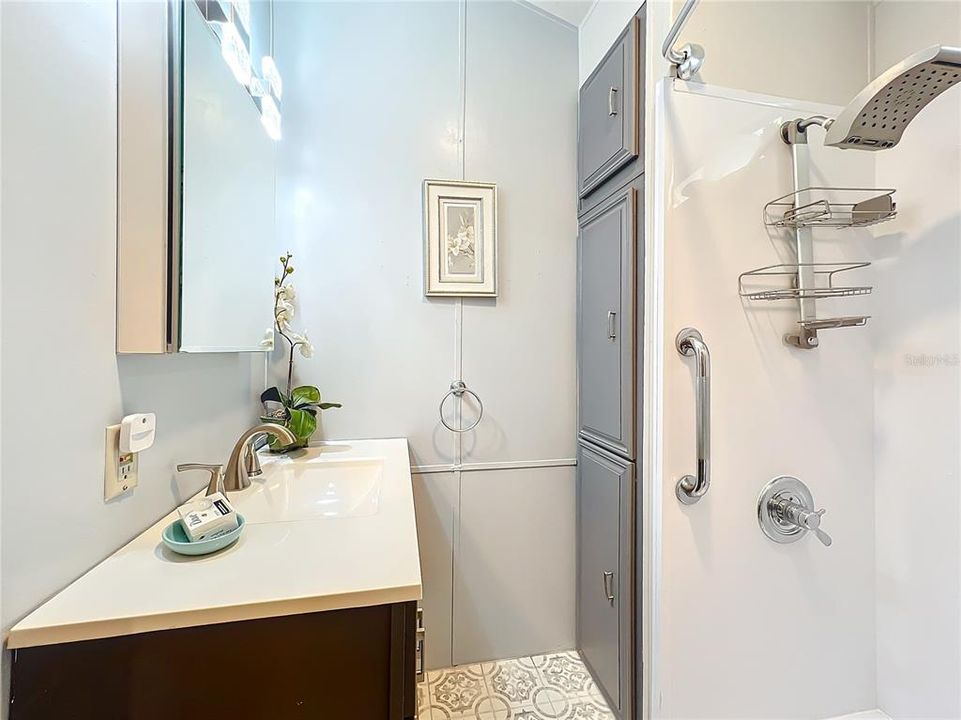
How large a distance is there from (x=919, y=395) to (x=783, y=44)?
111cm

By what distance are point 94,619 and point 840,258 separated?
1.90 meters

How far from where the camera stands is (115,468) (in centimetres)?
78

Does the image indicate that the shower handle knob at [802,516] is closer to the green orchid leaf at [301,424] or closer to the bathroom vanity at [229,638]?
the bathroom vanity at [229,638]

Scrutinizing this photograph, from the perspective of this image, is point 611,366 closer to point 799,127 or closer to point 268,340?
point 799,127

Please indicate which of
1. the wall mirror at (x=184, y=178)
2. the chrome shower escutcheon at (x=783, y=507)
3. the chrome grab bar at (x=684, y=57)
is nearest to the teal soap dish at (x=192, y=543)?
the wall mirror at (x=184, y=178)

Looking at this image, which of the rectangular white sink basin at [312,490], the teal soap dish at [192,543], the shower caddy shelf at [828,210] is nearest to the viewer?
the teal soap dish at [192,543]

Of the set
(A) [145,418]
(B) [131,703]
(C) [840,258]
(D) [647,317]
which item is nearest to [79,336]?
(A) [145,418]

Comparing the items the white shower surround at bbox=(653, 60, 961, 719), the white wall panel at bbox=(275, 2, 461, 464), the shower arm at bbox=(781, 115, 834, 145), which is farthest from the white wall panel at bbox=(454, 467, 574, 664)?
the shower arm at bbox=(781, 115, 834, 145)

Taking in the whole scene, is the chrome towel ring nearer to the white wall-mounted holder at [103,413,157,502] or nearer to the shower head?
the white wall-mounted holder at [103,413,157,502]

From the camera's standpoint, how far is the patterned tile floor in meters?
1.52

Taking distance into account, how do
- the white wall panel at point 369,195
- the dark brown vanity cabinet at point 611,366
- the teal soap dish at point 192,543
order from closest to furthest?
the teal soap dish at point 192,543, the dark brown vanity cabinet at point 611,366, the white wall panel at point 369,195

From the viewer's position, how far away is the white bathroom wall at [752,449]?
1208 mm

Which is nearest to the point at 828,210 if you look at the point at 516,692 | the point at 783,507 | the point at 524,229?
the point at 783,507

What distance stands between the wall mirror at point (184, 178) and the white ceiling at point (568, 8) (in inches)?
45.1
